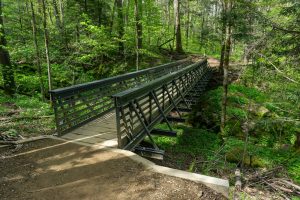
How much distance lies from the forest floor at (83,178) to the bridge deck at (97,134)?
42 centimetres

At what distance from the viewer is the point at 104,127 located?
6.84 m

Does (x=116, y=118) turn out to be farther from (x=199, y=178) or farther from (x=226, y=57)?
(x=226, y=57)

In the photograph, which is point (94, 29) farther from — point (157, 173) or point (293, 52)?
point (157, 173)

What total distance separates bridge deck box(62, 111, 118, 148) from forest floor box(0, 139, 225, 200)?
0.42 m

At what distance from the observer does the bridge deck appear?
5590 millimetres

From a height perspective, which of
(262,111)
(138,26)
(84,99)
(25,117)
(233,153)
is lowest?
(233,153)

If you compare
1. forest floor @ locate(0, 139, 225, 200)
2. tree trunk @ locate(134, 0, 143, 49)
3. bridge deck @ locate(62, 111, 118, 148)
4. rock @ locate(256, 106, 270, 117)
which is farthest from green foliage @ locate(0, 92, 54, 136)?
rock @ locate(256, 106, 270, 117)

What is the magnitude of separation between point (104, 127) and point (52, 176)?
2.73 metres

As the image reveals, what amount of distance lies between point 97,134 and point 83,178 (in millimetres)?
2179

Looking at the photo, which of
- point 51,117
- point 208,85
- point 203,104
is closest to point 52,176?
point 51,117

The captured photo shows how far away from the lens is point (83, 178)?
162 inches

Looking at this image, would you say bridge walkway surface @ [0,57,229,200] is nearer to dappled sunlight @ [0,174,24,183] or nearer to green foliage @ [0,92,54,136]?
dappled sunlight @ [0,174,24,183]

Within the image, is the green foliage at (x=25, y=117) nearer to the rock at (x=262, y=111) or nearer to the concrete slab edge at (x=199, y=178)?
the concrete slab edge at (x=199, y=178)

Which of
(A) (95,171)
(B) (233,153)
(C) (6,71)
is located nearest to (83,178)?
(A) (95,171)
